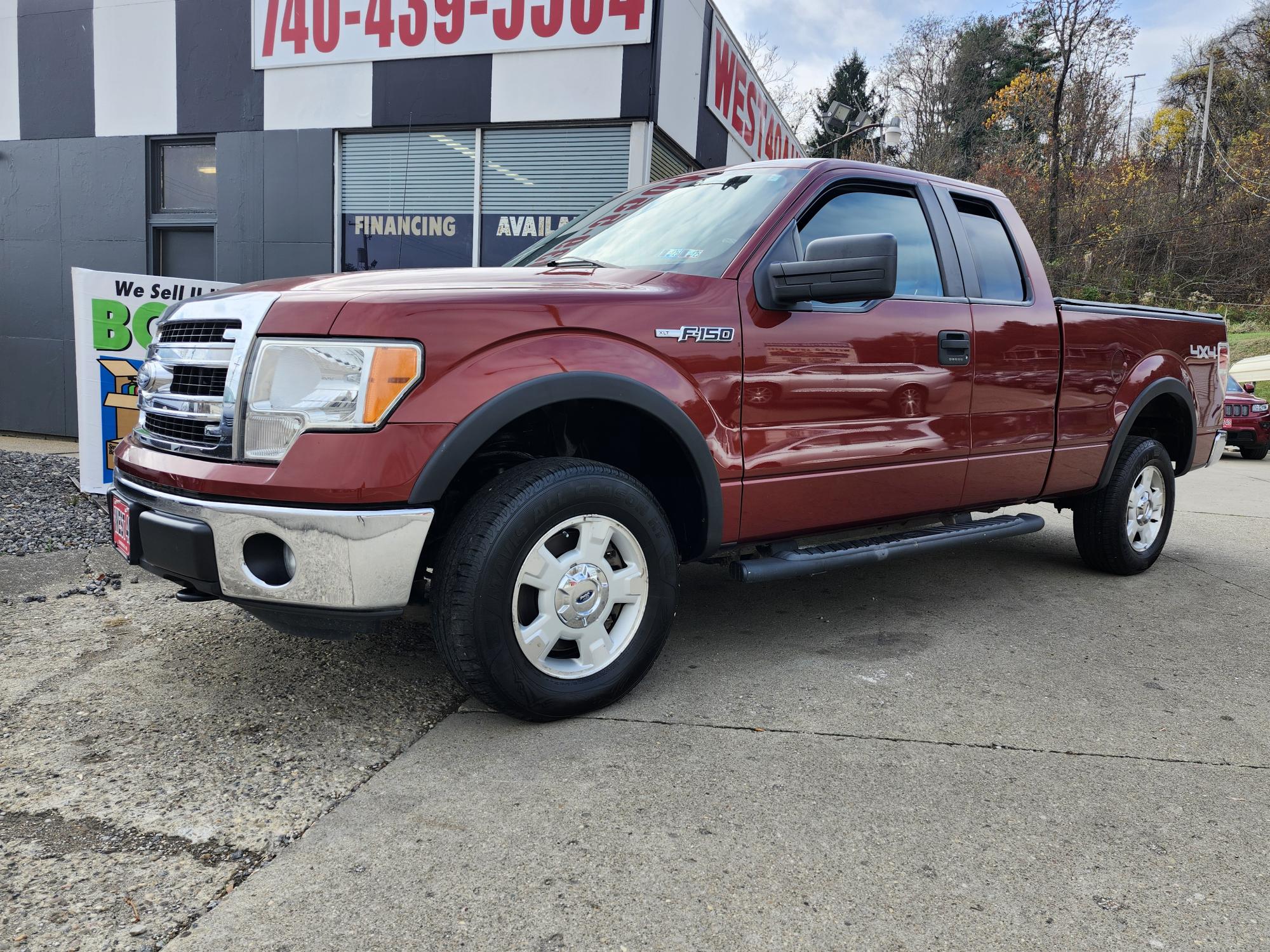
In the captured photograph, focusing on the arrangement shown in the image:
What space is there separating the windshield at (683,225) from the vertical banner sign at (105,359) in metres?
2.91

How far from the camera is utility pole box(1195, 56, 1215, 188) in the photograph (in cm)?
3434

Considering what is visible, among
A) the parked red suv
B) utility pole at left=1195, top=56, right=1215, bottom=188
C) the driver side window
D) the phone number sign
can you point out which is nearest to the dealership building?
the phone number sign

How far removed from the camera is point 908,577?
199 inches

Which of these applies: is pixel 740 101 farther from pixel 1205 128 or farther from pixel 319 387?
pixel 1205 128

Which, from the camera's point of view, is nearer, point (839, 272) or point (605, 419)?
point (839, 272)

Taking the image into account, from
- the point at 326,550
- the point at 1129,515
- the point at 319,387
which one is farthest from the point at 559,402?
the point at 1129,515

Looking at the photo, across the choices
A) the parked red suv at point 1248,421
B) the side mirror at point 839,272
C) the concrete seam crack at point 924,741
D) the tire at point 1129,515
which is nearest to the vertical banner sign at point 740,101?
the tire at point 1129,515

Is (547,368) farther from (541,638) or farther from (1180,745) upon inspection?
(1180,745)

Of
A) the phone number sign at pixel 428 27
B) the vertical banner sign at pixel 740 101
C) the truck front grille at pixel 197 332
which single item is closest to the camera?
the truck front grille at pixel 197 332

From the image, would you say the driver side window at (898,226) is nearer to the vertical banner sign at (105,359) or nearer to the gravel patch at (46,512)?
the vertical banner sign at (105,359)

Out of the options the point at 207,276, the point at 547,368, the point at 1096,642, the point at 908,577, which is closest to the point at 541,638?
the point at 547,368

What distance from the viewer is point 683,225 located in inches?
141

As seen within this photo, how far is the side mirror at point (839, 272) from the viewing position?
3.05 metres

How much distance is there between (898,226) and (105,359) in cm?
460
